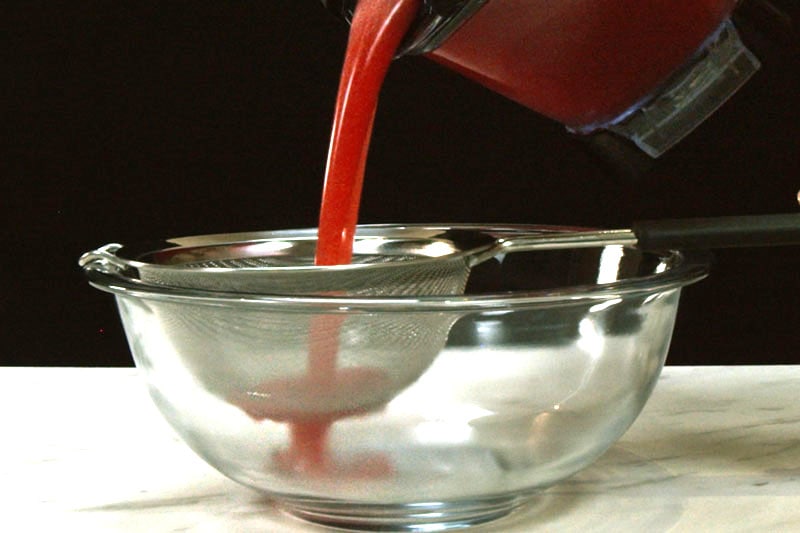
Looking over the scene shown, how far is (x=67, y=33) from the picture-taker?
1.27 metres

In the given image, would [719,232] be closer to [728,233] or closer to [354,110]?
[728,233]

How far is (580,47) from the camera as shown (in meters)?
0.77

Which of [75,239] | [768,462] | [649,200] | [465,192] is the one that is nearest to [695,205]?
[649,200]

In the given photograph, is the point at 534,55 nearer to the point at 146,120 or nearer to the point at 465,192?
the point at 465,192

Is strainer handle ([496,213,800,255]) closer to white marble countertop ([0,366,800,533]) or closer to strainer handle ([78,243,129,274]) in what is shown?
white marble countertop ([0,366,800,533])

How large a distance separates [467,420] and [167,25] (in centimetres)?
77

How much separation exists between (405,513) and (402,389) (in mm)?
72

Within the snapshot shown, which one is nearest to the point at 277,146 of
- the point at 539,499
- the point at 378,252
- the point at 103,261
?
the point at 378,252

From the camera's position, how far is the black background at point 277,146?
49.6 inches

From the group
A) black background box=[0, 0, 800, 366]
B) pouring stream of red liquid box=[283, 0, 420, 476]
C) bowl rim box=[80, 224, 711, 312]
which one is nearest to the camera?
bowl rim box=[80, 224, 711, 312]

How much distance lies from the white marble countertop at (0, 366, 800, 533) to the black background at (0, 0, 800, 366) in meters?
0.30

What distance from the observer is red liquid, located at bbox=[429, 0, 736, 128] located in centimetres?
76

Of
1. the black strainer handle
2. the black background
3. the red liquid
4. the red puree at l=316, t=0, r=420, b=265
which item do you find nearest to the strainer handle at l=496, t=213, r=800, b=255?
the black strainer handle

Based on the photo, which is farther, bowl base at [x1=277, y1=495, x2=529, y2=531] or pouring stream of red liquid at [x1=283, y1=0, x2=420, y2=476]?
pouring stream of red liquid at [x1=283, y1=0, x2=420, y2=476]
